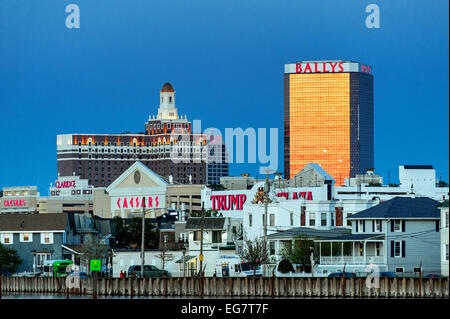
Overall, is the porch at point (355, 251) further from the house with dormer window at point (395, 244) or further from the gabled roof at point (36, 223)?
the gabled roof at point (36, 223)

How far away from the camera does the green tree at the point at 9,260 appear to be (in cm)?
16031

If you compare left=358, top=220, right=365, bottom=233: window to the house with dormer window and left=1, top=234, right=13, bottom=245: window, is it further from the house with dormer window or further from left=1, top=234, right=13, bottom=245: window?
left=1, top=234, right=13, bottom=245: window

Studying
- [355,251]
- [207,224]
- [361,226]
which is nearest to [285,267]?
[355,251]

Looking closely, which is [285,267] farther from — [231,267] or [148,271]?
[148,271]

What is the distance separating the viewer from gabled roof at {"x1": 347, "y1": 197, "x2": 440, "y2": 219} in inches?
5408

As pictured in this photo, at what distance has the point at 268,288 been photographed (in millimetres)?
116438

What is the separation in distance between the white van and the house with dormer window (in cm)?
922

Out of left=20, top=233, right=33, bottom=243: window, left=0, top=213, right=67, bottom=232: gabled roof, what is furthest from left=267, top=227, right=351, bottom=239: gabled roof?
left=20, top=233, right=33, bottom=243: window

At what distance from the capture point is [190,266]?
157 meters

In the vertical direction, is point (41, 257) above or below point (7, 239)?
below

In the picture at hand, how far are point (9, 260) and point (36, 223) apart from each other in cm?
1234
